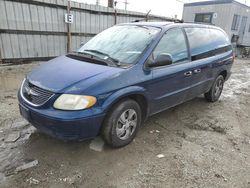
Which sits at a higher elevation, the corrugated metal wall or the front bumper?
the corrugated metal wall

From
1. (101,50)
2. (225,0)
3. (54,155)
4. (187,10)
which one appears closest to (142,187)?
(54,155)

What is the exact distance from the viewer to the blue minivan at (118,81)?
2451 millimetres

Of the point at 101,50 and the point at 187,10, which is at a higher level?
the point at 187,10

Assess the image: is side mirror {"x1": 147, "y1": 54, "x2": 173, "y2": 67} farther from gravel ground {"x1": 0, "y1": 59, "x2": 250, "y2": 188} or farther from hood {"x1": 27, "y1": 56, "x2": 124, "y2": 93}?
gravel ground {"x1": 0, "y1": 59, "x2": 250, "y2": 188}

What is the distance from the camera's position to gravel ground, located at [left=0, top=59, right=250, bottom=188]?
2.43 meters

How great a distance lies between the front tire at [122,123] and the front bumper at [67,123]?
16 centimetres

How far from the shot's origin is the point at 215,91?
4996 millimetres

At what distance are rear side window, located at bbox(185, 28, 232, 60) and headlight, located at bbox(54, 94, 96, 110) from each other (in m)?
2.32

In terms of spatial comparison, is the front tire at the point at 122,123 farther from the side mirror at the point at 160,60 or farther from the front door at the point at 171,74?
the side mirror at the point at 160,60

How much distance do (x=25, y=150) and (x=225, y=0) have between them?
51.2ft

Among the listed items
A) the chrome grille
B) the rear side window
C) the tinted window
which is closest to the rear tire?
the rear side window

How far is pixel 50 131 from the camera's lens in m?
2.52

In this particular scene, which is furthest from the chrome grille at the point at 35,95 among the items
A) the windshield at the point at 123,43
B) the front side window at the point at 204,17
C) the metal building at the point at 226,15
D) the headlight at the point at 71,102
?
the front side window at the point at 204,17

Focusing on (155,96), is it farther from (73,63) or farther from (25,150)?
(25,150)
